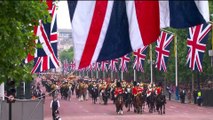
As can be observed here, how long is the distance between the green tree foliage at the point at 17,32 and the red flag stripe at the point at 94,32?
3337 millimetres

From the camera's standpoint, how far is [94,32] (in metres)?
8.40

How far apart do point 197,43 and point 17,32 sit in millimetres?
21750

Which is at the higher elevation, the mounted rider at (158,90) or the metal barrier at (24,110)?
the mounted rider at (158,90)

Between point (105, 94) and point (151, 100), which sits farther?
point (105, 94)

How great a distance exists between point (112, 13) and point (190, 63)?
90.5 ft

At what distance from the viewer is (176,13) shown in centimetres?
830

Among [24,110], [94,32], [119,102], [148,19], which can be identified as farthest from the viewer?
[119,102]

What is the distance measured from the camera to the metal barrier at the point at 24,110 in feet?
81.6

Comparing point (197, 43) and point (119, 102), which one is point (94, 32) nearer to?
point (197, 43)

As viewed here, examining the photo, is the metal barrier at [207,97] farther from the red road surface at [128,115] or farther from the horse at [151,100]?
the horse at [151,100]

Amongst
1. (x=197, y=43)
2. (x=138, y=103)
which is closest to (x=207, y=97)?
(x=138, y=103)

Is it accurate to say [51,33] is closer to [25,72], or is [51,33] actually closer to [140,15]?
[25,72]

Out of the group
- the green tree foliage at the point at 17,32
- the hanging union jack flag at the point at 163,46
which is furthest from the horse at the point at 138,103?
the green tree foliage at the point at 17,32

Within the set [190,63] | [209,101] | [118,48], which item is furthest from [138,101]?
[118,48]
